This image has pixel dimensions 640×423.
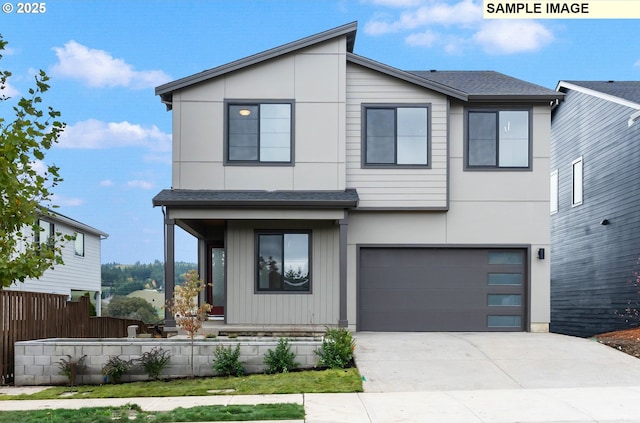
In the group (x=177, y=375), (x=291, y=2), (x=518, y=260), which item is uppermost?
(x=291, y=2)

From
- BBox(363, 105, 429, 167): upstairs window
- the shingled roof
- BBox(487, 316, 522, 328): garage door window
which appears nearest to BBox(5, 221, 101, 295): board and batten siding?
BBox(363, 105, 429, 167): upstairs window

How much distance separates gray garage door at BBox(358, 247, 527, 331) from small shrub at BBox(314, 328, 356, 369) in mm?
4078

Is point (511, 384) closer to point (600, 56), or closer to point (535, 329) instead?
point (535, 329)

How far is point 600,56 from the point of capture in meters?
26.7

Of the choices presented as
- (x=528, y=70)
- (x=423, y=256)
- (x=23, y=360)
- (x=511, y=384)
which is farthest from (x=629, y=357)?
(x=528, y=70)

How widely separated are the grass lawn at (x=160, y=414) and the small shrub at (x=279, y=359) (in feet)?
7.73

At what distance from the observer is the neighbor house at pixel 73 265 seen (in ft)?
86.3

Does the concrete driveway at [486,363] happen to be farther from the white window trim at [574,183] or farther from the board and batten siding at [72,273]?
the board and batten siding at [72,273]

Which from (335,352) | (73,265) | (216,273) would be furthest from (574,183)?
(73,265)

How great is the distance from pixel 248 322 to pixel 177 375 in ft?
13.0

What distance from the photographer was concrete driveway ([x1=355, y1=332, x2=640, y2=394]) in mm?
10570

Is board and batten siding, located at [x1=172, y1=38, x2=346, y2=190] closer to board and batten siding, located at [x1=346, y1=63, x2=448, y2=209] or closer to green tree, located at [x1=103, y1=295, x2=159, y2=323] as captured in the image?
board and batten siding, located at [x1=346, y1=63, x2=448, y2=209]

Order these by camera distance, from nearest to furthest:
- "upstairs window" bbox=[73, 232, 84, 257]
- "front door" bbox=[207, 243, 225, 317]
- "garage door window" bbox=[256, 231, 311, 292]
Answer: "garage door window" bbox=[256, 231, 311, 292] → "front door" bbox=[207, 243, 225, 317] → "upstairs window" bbox=[73, 232, 84, 257]

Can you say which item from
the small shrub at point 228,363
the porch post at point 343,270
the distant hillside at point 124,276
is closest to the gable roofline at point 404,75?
the porch post at point 343,270
